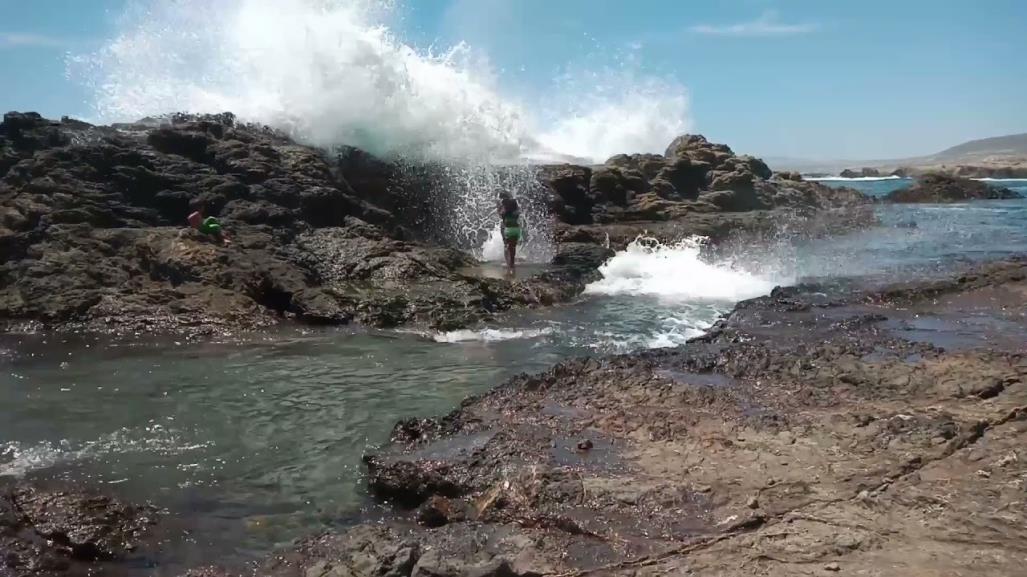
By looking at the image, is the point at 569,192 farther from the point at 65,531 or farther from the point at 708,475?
the point at 65,531

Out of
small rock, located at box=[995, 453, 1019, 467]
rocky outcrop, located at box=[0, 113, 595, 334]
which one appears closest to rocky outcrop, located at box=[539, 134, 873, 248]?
rocky outcrop, located at box=[0, 113, 595, 334]

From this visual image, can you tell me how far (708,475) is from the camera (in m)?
4.36

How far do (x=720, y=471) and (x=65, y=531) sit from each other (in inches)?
158

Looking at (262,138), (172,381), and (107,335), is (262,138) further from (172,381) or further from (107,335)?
(172,381)

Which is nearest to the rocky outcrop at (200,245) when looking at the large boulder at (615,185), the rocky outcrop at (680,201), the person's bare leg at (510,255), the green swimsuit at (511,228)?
the person's bare leg at (510,255)

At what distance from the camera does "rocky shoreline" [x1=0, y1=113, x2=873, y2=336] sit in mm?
10594

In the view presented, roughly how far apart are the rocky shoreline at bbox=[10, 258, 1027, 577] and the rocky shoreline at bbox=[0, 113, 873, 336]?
194 inches

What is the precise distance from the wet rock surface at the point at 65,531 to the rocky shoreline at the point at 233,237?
5221 mm

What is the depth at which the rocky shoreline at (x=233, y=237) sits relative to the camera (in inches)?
417

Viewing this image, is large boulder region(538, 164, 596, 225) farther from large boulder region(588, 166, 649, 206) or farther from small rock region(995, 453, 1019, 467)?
small rock region(995, 453, 1019, 467)

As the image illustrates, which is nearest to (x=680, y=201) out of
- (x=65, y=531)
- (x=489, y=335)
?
(x=489, y=335)

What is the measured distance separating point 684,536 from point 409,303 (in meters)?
7.71

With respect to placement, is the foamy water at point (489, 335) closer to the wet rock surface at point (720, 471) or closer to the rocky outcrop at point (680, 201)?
the wet rock surface at point (720, 471)

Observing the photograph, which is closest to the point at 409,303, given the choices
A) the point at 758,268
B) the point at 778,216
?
the point at 758,268
